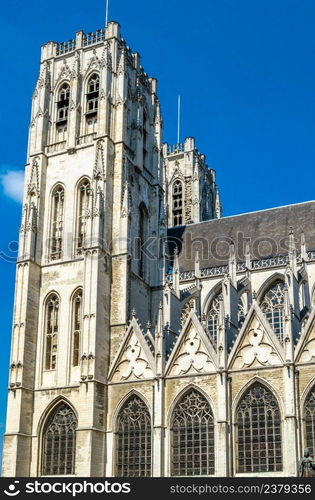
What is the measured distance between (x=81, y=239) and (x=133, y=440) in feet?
33.7

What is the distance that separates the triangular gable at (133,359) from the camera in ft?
107

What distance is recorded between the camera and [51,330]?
35125 millimetres

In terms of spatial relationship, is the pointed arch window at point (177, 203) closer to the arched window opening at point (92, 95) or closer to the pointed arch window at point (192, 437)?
the arched window opening at point (92, 95)

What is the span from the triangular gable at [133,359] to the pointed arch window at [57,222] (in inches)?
236

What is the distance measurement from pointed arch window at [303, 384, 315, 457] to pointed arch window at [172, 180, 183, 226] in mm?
26811

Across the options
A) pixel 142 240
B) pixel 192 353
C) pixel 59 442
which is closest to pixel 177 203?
pixel 142 240

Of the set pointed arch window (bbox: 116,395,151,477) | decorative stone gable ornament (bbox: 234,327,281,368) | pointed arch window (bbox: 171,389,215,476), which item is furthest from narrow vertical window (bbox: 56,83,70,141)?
pointed arch window (bbox: 171,389,215,476)

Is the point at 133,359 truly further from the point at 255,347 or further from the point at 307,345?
the point at 307,345

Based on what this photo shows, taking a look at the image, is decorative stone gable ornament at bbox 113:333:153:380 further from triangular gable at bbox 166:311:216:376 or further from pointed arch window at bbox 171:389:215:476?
pointed arch window at bbox 171:389:215:476

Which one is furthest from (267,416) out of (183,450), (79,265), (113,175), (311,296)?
(113,175)

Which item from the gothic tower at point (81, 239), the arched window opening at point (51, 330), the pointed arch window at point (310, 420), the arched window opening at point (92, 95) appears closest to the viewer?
the pointed arch window at point (310, 420)

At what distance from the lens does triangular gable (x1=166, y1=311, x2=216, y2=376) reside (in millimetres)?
31297

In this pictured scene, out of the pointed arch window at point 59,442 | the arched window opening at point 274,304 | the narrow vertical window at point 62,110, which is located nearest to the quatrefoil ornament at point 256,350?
the arched window opening at point 274,304

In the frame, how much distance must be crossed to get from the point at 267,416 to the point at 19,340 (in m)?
12.2
